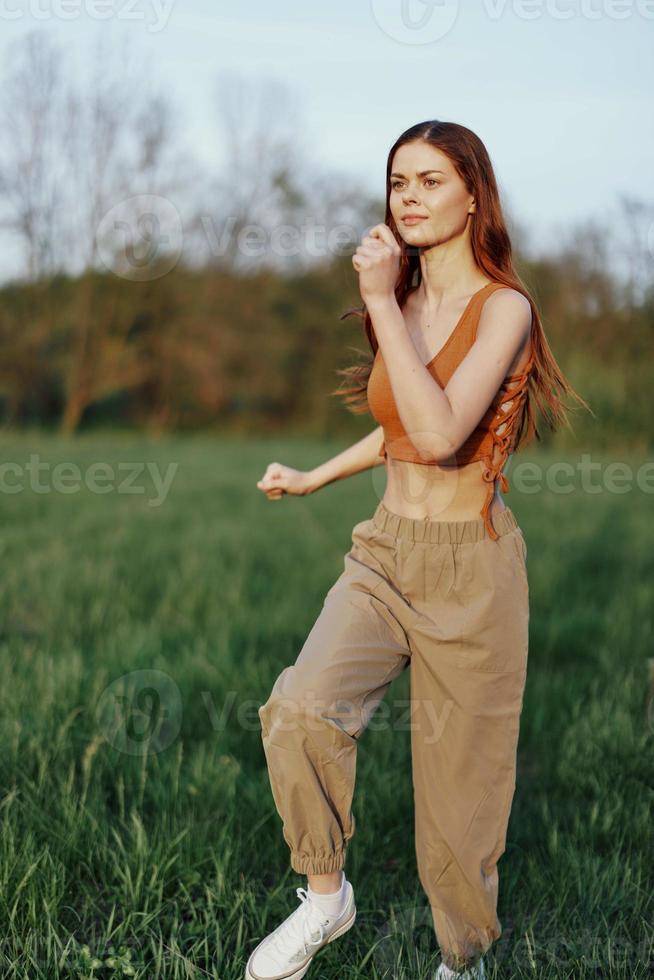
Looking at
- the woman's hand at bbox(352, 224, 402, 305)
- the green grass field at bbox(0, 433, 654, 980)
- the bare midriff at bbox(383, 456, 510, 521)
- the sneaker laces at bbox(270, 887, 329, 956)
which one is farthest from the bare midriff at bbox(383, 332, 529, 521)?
the green grass field at bbox(0, 433, 654, 980)

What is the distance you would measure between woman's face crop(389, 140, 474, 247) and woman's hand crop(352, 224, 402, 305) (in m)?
0.25

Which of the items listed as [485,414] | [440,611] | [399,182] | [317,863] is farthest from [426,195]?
[317,863]

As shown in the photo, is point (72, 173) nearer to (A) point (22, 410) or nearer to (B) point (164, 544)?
(A) point (22, 410)

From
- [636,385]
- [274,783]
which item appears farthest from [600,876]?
[636,385]

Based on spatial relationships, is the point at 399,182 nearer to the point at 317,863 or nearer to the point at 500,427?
the point at 500,427

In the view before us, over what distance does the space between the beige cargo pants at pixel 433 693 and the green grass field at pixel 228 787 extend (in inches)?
8.8

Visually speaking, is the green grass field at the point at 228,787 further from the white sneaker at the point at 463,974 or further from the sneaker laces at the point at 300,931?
the sneaker laces at the point at 300,931

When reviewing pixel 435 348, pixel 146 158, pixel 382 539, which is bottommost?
pixel 382 539

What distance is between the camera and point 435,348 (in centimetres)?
222

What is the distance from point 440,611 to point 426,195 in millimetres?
919

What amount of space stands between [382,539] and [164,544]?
16.5ft

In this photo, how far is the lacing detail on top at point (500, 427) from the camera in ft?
7.23

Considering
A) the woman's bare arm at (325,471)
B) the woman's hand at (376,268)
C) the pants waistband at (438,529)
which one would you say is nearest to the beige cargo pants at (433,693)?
the pants waistband at (438,529)

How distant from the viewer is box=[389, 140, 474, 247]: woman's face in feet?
7.04
